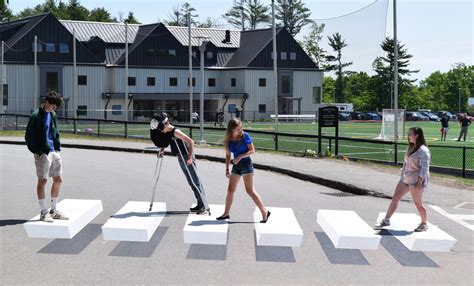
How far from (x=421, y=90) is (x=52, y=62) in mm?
91223

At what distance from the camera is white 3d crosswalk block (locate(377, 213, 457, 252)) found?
382 inches

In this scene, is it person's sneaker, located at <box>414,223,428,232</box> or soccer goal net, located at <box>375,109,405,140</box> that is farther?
soccer goal net, located at <box>375,109,405,140</box>

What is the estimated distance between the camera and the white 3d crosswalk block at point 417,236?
9695 millimetres

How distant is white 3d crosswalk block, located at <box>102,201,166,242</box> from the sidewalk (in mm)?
5794

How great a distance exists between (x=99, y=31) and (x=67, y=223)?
77149 millimetres

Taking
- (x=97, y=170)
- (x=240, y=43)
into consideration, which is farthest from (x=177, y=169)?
(x=240, y=43)

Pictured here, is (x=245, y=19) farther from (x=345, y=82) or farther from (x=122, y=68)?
(x=122, y=68)

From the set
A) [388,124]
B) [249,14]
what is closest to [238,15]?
[249,14]

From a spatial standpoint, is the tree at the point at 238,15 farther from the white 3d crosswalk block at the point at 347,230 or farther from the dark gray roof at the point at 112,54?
the white 3d crosswalk block at the point at 347,230

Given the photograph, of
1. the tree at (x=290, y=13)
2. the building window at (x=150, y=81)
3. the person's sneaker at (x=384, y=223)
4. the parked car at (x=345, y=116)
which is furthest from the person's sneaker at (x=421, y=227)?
the tree at (x=290, y=13)

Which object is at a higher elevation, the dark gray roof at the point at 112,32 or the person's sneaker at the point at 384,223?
the dark gray roof at the point at 112,32

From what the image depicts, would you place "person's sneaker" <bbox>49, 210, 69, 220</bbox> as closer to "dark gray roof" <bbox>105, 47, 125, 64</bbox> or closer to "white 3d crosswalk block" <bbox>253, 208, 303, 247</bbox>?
"white 3d crosswalk block" <bbox>253, 208, 303, 247</bbox>

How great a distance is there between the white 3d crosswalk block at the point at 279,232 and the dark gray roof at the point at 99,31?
74940 mm

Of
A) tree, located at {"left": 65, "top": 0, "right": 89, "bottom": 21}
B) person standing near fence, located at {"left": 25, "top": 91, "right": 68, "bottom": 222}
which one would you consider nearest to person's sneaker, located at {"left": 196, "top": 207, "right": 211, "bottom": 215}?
person standing near fence, located at {"left": 25, "top": 91, "right": 68, "bottom": 222}
